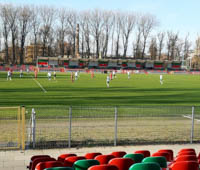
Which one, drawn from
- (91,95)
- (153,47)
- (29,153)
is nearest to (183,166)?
(29,153)

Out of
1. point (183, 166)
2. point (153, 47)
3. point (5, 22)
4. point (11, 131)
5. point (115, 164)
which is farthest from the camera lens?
point (153, 47)

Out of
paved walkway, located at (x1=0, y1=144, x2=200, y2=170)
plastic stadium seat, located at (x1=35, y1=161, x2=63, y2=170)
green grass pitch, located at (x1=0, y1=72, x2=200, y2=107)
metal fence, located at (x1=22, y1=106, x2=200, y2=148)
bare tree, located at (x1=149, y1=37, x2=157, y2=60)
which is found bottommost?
paved walkway, located at (x1=0, y1=144, x2=200, y2=170)

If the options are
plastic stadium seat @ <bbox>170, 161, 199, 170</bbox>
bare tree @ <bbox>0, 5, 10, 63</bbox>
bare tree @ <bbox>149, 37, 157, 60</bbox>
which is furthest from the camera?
bare tree @ <bbox>149, 37, 157, 60</bbox>

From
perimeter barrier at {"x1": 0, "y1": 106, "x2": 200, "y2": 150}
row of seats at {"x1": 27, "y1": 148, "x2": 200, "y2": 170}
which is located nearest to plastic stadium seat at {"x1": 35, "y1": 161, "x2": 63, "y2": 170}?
row of seats at {"x1": 27, "y1": 148, "x2": 200, "y2": 170}

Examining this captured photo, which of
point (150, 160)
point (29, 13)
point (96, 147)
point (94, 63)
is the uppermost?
point (29, 13)

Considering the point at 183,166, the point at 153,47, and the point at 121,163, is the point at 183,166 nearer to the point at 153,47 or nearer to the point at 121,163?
the point at 121,163

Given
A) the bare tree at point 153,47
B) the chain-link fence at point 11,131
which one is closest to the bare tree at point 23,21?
the bare tree at point 153,47

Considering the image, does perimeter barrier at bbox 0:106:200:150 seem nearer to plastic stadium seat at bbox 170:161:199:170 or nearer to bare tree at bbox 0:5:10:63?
plastic stadium seat at bbox 170:161:199:170

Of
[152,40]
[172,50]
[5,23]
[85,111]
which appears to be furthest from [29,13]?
[85,111]

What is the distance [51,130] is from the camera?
11203 millimetres

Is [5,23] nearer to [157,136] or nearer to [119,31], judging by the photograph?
[119,31]

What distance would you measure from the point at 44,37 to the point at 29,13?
9.25 meters

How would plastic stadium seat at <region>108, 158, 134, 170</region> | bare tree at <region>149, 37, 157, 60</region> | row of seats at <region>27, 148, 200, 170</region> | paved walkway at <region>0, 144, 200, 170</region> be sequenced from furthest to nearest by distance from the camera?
bare tree at <region>149, 37, 157, 60</region> → paved walkway at <region>0, 144, 200, 170</region> → plastic stadium seat at <region>108, 158, 134, 170</region> → row of seats at <region>27, 148, 200, 170</region>

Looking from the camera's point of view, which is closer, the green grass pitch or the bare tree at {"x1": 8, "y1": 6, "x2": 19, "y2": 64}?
the green grass pitch
